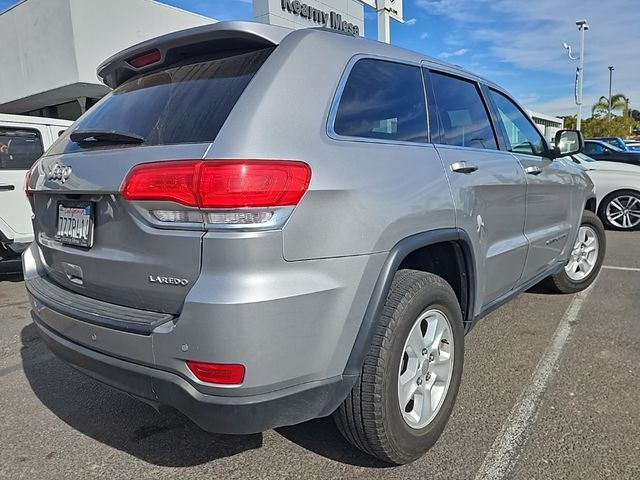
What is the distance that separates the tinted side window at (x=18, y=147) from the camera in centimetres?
578

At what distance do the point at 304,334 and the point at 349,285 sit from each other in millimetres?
250

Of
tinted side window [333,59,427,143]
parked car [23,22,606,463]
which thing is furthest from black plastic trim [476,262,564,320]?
tinted side window [333,59,427,143]

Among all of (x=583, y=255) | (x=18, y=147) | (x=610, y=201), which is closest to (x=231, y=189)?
(x=583, y=255)

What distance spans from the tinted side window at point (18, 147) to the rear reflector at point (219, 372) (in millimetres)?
5342

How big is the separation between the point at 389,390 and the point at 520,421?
978 mm

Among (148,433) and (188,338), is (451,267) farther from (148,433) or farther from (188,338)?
(148,433)

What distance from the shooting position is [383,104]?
7.48 feet

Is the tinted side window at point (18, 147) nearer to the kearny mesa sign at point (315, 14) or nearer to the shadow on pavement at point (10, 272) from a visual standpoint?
the shadow on pavement at point (10, 272)

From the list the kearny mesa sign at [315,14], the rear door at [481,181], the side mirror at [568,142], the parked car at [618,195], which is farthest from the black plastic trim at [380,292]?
the kearny mesa sign at [315,14]

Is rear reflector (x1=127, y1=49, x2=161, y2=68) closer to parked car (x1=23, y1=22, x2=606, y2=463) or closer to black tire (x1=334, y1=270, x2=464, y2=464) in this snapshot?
parked car (x1=23, y1=22, x2=606, y2=463)

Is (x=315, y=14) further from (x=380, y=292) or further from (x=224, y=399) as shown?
(x=224, y=399)

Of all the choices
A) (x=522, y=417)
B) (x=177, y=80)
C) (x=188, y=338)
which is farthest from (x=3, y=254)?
(x=522, y=417)

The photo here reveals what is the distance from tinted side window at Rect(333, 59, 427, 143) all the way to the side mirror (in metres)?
1.97

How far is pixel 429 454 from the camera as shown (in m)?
2.31
